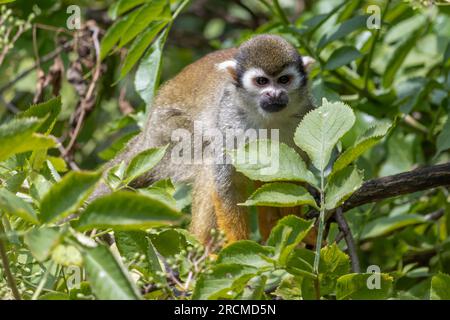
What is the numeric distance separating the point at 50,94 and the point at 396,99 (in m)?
2.35

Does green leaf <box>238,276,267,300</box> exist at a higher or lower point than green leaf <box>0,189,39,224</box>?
lower

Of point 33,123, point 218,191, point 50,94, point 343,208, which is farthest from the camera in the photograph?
point 50,94

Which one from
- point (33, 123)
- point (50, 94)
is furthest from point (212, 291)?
Result: point (50, 94)

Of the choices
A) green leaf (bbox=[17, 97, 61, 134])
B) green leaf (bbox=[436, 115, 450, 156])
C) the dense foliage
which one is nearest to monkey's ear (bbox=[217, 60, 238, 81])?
the dense foliage

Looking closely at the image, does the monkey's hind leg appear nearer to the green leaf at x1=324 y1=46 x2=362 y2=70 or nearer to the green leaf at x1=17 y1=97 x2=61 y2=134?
the green leaf at x1=324 y1=46 x2=362 y2=70

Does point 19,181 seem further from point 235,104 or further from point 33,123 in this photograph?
point 235,104

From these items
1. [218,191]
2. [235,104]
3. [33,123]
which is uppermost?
[235,104]

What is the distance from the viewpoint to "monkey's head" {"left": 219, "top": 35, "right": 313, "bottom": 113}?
4.26m

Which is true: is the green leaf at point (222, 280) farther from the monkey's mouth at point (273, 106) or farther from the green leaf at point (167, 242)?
the monkey's mouth at point (273, 106)

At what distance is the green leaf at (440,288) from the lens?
2.19 meters

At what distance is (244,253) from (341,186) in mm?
349

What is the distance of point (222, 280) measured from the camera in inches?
77.7

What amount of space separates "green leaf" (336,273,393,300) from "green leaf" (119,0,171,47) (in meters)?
2.19

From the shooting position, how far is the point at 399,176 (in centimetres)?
315
